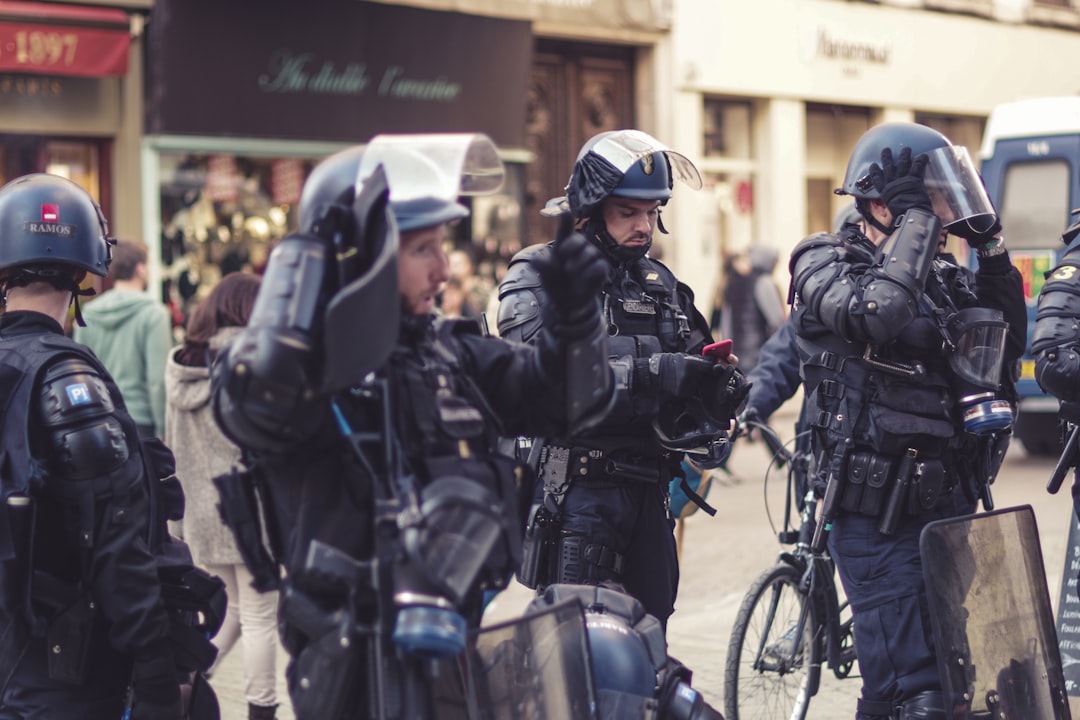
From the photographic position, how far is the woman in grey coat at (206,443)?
633 cm

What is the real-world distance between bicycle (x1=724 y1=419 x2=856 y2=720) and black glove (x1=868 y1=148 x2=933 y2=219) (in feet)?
4.52

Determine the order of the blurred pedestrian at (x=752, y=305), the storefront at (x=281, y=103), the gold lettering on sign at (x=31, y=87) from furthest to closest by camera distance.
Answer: the blurred pedestrian at (x=752, y=305) < the storefront at (x=281, y=103) < the gold lettering on sign at (x=31, y=87)

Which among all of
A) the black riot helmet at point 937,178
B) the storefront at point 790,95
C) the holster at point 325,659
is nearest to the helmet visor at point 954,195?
the black riot helmet at point 937,178

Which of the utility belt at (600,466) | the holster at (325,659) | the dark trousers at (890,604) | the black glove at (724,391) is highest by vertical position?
the black glove at (724,391)

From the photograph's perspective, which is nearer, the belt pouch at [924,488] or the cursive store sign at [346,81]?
the belt pouch at [924,488]

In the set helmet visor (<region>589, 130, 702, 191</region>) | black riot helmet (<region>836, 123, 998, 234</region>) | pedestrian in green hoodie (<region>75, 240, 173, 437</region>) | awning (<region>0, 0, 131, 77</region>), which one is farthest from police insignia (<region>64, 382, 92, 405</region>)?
Answer: awning (<region>0, 0, 131, 77</region>)

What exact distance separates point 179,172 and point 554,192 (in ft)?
16.4

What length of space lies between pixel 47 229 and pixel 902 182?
2.49 m

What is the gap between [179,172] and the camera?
13656 mm

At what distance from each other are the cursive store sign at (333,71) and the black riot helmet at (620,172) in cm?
901

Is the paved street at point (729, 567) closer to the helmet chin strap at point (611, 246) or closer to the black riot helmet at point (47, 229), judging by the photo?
the helmet chin strap at point (611, 246)

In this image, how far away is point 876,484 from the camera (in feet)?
16.1

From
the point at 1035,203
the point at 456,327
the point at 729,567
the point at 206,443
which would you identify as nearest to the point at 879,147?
→ the point at 456,327

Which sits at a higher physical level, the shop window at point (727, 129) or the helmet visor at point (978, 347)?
the shop window at point (727, 129)
